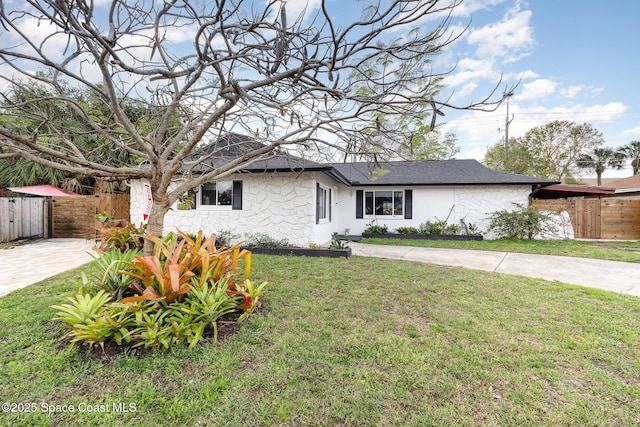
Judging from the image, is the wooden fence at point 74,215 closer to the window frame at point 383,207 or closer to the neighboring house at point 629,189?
the window frame at point 383,207

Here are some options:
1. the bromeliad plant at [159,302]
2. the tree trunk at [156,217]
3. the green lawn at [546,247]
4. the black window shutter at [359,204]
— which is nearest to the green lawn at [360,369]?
the bromeliad plant at [159,302]

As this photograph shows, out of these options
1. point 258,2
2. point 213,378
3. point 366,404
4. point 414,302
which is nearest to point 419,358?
point 366,404

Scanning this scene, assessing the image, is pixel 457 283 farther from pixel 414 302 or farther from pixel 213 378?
pixel 213 378

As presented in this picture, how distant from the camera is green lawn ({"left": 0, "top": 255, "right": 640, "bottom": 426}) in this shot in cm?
202

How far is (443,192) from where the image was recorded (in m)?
12.4

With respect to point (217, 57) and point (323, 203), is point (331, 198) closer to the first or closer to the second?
point (323, 203)

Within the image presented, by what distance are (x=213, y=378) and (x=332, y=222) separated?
979 centimetres

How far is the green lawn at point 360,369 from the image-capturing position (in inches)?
79.4

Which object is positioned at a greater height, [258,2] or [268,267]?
[258,2]

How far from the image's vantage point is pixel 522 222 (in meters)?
11.2

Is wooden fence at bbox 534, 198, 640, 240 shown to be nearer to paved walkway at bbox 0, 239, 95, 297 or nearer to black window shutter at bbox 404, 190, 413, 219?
black window shutter at bbox 404, 190, 413, 219

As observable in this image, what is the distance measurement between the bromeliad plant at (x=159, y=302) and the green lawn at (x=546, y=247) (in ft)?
27.5

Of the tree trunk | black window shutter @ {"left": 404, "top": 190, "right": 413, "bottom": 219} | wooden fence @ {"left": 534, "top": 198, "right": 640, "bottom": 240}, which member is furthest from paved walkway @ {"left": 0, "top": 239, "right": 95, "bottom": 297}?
wooden fence @ {"left": 534, "top": 198, "right": 640, "bottom": 240}

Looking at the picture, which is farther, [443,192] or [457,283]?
[443,192]
